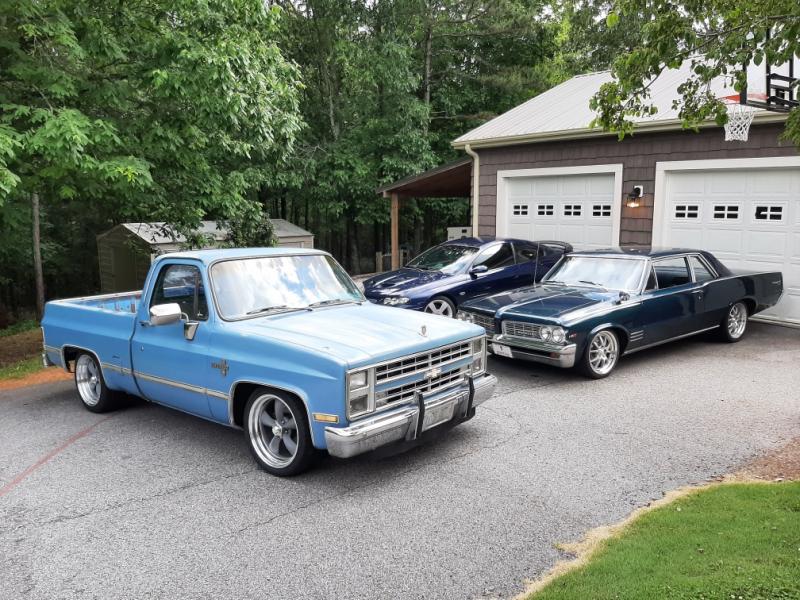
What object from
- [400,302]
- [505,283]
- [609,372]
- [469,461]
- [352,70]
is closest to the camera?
[469,461]

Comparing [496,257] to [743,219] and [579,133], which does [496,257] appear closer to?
[579,133]

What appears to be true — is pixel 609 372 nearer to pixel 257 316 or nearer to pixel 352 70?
pixel 257 316

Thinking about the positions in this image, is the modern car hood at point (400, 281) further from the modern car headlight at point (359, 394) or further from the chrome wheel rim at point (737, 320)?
the modern car headlight at point (359, 394)

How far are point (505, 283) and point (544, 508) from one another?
6706 mm

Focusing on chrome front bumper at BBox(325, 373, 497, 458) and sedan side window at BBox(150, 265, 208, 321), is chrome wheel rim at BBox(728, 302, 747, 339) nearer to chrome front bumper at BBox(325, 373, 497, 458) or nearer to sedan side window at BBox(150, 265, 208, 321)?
chrome front bumper at BBox(325, 373, 497, 458)

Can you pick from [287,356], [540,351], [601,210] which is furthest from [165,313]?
[601,210]

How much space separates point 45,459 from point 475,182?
11.4m

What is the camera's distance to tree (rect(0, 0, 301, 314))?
794 centimetres

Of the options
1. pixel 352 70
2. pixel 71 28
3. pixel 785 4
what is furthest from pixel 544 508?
pixel 352 70

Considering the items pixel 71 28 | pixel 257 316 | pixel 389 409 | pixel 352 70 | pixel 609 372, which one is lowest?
pixel 609 372

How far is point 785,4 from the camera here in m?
4.85

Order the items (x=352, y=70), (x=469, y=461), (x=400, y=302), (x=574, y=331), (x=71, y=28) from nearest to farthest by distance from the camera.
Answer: (x=469, y=461), (x=574, y=331), (x=71, y=28), (x=400, y=302), (x=352, y=70)

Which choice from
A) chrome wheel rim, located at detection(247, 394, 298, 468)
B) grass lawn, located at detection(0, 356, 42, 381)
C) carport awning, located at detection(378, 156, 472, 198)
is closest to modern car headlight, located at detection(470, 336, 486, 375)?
chrome wheel rim, located at detection(247, 394, 298, 468)

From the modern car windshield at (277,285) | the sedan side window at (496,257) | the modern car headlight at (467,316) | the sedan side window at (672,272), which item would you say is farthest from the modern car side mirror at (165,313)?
the sedan side window at (496,257)
